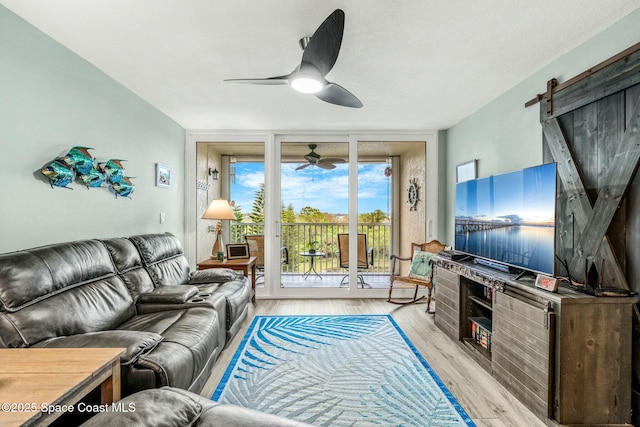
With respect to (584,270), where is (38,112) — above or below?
above

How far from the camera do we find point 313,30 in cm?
211

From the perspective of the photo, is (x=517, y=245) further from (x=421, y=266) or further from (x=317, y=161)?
(x=317, y=161)

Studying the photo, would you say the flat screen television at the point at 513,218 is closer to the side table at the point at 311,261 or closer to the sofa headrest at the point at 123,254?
the side table at the point at 311,261

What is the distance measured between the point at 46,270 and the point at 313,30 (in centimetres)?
224

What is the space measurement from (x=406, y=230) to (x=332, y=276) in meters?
1.48

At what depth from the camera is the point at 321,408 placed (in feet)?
6.63

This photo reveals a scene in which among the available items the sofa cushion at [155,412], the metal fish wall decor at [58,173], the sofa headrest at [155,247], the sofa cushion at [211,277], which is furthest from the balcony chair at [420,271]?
the metal fish wall decor at [58,173]

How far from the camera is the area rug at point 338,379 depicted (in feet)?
6.46

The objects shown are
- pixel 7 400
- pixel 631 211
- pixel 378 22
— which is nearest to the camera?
pixel 7 400

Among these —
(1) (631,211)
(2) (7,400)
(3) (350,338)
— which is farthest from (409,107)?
(2) (7,400)

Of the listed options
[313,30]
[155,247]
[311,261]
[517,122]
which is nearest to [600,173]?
[517,122]

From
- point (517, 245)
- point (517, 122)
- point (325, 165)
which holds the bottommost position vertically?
point (517, 245)

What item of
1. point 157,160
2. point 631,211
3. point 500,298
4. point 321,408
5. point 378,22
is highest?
point 378,22

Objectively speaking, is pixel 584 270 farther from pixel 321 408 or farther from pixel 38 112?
pixel 38 112
